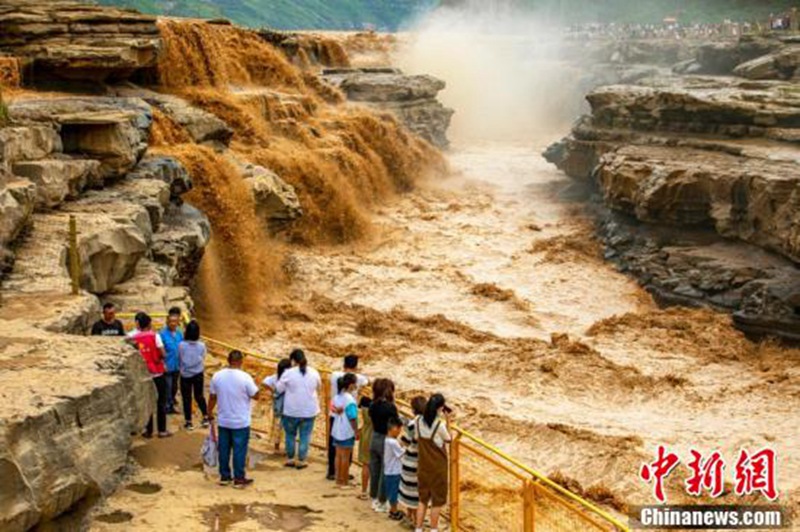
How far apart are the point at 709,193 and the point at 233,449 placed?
45.4 ft

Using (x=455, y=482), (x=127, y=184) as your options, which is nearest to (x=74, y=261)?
(x=127, y=184)

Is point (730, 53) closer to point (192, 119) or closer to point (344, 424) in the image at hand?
point (192, 119)

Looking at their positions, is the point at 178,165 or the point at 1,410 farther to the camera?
the point at 178,165

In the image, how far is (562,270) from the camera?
22.3m

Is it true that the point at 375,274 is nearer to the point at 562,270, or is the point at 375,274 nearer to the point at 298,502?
the point at 562,270

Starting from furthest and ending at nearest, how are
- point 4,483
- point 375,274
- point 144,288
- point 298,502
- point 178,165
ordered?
1. point 375,274
2. point 178,165
3. point 144,288
4. point 298,502
5. point 4,483

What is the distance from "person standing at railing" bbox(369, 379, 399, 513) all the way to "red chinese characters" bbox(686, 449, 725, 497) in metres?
4.01

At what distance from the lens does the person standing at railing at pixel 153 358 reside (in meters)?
10.2

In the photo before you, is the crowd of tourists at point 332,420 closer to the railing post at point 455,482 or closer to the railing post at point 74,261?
the railing post at point 455,482

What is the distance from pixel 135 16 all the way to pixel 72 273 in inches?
470

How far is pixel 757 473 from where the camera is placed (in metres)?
12.1

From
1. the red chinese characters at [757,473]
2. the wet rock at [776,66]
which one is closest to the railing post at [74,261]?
the red chinese characters at [757,473]

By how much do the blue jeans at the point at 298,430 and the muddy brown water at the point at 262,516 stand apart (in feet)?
3.46

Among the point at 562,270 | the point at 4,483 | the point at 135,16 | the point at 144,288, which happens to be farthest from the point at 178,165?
the point at 4,483
